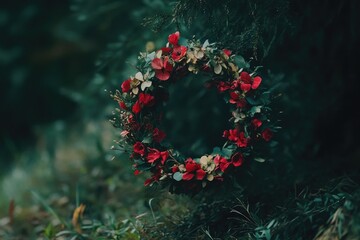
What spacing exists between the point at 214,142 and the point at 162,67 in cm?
108

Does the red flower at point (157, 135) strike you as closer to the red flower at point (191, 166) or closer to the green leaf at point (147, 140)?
the green leaf at point (147, 140)

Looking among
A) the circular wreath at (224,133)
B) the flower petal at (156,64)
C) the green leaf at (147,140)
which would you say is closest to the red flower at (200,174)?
the circular wreath at (224,133)

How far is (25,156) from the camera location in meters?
4.63

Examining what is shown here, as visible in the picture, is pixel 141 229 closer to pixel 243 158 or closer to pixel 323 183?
pixel 243 158

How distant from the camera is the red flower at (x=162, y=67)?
2221mm

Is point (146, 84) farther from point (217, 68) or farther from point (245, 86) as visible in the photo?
point (245, 86)

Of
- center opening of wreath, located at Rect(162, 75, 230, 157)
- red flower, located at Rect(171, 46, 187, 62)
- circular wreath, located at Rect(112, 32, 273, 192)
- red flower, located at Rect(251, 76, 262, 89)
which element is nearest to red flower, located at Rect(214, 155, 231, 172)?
circular wreath, located at Rect(112, 32, 273, 192)

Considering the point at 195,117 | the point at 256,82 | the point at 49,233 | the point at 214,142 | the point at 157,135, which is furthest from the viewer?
the point at 195,117

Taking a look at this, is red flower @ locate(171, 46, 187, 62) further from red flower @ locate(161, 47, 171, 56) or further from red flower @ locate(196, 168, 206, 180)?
red flower @ locate(196, 168, 206, 180)

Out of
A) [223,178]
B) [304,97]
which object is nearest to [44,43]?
[304,97]

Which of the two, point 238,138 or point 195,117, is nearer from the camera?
point 238,138

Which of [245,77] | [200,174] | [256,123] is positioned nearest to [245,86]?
[245,77]

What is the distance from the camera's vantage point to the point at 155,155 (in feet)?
7.30

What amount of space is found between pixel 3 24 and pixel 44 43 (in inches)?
16.1
